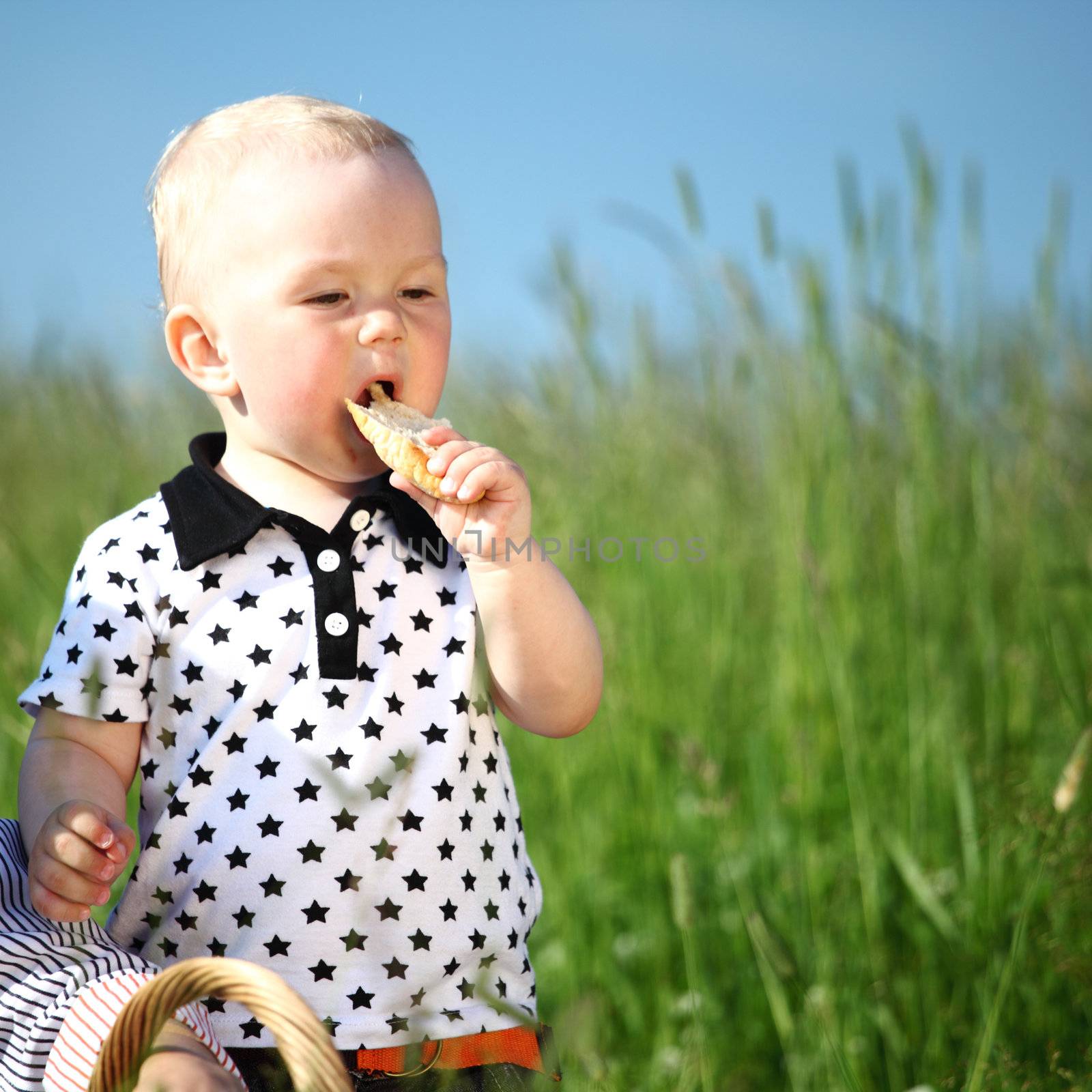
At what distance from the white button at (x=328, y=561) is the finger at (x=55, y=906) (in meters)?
0.36

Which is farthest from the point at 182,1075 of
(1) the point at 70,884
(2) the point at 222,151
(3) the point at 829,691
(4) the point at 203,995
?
(3) the point at 829,691

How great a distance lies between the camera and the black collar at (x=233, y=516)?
1116mm

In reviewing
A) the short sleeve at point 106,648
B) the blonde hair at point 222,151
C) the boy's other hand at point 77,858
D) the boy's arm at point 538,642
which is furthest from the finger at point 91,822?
the blonde hair at point 222,151

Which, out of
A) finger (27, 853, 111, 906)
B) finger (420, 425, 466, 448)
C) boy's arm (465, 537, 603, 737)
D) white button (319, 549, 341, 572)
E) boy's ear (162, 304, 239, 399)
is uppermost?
boy's ear (162, 304, 239, 399)

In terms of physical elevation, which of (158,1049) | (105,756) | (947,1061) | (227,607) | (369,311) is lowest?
(947,1061)

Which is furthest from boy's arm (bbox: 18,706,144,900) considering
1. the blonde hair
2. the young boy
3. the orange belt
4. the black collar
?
the blonde hair

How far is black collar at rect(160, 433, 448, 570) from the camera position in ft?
3.66

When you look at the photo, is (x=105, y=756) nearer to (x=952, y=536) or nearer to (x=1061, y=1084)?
(x=1061, y=1084)

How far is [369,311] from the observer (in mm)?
1112

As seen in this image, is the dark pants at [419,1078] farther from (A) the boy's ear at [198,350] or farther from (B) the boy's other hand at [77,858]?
(A) the boy's ear at [198,350]

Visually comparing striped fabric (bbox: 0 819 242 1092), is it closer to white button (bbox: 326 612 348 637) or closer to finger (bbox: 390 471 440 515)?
white button (bbox: 326 612 348 637)

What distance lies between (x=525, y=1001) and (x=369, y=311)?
691 millimetres

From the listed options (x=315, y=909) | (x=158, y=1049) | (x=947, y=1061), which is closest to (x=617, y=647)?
(x=947, y=1061)

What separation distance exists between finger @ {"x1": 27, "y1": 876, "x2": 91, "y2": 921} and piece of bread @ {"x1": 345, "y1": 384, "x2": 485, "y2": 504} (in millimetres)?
461
